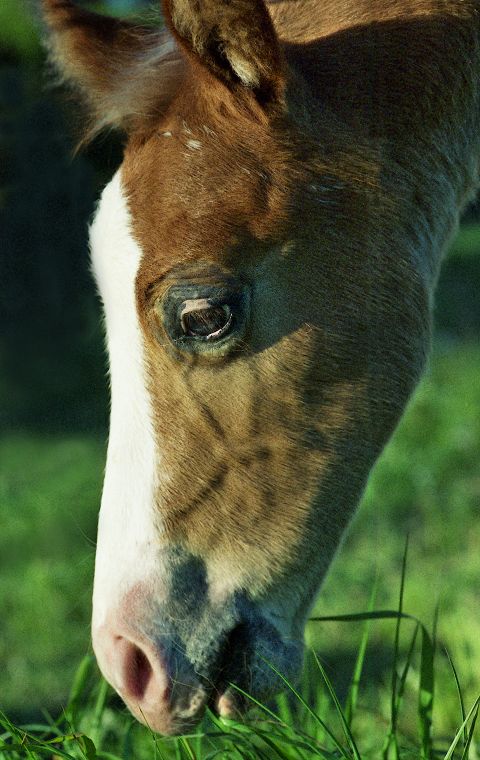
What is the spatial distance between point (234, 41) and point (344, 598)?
9.66ft

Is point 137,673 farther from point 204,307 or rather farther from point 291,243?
point 291,243

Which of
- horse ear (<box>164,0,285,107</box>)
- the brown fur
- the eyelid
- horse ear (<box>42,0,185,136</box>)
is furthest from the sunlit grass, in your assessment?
horse ear (<box>42,0,185,136</box>)

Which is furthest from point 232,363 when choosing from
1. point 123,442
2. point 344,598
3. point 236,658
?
point 344,598

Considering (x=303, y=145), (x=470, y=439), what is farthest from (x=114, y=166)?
(x=470, y=439)

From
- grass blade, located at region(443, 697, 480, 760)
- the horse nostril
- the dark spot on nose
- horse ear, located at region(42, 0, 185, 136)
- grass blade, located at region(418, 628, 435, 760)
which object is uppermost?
horse ear, located at region(42, 0, 185, 136)

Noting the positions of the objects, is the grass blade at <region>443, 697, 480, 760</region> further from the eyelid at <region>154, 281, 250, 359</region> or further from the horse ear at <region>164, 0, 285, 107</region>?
the horse ear at <region>164, 0, 285, 107</region>

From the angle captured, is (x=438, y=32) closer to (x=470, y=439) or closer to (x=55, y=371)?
(x=470, y=439)

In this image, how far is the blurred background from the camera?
414cm

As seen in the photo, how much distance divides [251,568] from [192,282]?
2.15ft

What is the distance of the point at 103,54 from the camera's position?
9.67 feet

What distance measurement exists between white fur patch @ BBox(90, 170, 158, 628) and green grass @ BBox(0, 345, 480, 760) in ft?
1.22

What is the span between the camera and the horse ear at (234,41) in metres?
2.22

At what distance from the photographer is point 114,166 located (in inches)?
134

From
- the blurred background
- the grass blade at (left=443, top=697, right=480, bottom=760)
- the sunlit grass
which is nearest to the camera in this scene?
the grass blade at (left=443, top=697, right=480, bottom=760)
